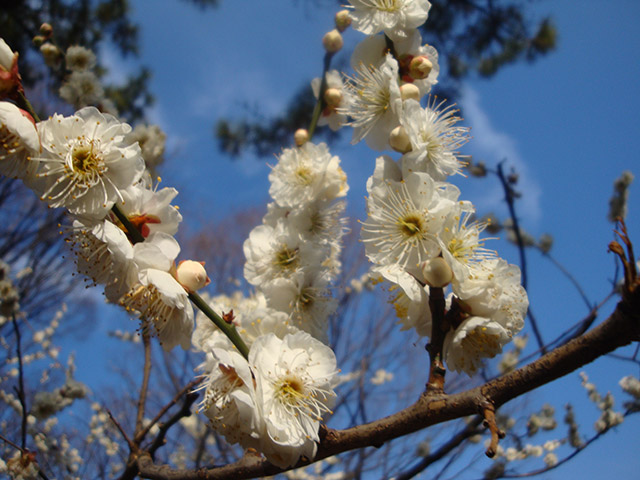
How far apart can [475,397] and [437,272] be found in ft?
0.90

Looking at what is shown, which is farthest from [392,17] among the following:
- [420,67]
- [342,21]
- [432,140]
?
[342,21]

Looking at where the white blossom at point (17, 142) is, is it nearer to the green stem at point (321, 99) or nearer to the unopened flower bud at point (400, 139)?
the unopened flower bud at point (400, 139)

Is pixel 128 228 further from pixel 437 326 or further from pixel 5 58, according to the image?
pixel 437 326

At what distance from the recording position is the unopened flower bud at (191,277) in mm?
1000

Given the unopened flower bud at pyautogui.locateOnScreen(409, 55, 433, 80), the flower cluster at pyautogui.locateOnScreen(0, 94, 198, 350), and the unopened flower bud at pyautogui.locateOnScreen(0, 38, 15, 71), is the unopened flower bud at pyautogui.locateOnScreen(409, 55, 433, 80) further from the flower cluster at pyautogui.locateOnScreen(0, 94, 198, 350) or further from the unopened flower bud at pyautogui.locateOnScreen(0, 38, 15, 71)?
the unopened flower bud at pyautogui.locateOnScreen(0, 38, 15, 71)

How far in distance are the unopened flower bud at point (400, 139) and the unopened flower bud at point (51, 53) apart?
2.40 m

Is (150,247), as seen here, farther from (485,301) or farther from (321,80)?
(321,80)

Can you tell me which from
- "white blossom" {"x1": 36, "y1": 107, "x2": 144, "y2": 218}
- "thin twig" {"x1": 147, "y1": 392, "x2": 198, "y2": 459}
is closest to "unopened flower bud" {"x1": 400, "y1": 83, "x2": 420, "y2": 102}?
"white blossom" {"x1": 36, "y1": 107, "x2": 144, "y2": 218}

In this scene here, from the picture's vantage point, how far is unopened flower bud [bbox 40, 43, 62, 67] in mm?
2703

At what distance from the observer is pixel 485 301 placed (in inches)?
42.6

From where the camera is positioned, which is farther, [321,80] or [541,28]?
[541,28]

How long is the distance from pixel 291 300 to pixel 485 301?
0.77m

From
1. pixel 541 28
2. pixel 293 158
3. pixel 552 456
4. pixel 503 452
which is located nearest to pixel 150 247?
pixel 293 158

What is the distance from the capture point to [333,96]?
6.03 feet
